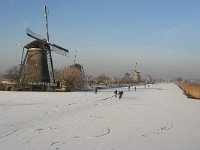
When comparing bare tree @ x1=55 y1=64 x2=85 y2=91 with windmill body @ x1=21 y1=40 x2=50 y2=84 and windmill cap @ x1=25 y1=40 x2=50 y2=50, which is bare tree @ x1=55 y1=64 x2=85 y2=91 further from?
windmill cap @ x1=25 y1=40 x2=50 y2=50

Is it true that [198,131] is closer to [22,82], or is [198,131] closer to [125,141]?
[125,141]

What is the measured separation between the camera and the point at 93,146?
802 cm

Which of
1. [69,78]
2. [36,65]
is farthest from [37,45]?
[69,78]

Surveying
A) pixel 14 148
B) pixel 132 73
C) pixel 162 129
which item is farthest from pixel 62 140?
pixel 132 73

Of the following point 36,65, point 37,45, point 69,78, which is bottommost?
point 69,78

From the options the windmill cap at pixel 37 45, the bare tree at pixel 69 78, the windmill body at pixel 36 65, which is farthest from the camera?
the bare tree at pixel 69 78

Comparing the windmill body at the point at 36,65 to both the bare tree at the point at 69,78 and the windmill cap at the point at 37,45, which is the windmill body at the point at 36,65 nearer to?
the windmill cap at the point at 37,45

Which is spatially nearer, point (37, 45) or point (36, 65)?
point (36, 65)

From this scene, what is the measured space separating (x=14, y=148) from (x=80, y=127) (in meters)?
3.77

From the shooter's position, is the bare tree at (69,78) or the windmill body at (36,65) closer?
the windmill body at (36,65)

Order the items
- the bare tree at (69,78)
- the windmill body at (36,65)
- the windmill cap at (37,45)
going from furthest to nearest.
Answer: the bare tree at (69,78), the windmill cap at (37,45), the windmill body at (36,65)

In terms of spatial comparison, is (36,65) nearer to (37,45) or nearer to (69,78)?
(37,45)

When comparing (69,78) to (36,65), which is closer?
(36,65)

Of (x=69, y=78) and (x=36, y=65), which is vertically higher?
(x=36, y=65)
